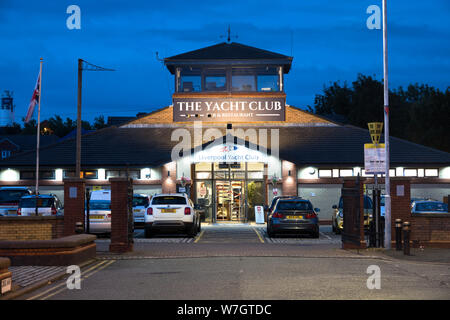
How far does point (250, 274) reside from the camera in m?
14.9

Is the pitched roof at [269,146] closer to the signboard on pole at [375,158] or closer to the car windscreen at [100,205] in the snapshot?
the car windscreen at [100,205]

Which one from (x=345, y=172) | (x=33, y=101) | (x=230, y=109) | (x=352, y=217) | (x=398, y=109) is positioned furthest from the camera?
(x=398, y=109)

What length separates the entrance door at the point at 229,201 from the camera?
1644 inches

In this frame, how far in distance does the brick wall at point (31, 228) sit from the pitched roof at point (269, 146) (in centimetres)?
1912

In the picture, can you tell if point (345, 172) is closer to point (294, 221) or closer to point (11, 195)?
point (294, 221)

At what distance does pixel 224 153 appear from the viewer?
4091cm

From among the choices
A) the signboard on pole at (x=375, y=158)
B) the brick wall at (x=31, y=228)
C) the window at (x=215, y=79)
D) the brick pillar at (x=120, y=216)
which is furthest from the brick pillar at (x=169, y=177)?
the signboard on pole at (x=375, y=158)

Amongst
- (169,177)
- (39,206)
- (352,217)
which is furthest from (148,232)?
(169,177)

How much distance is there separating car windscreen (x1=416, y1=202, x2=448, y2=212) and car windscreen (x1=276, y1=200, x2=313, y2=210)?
4.33 meters

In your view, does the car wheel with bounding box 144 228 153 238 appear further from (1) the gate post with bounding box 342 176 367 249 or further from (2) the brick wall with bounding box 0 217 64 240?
(1) the gate post with bounding box 342 176 367 249

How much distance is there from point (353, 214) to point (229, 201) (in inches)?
811

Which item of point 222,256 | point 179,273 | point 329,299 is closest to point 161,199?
point 222,256

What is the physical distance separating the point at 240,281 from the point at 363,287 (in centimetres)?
234
